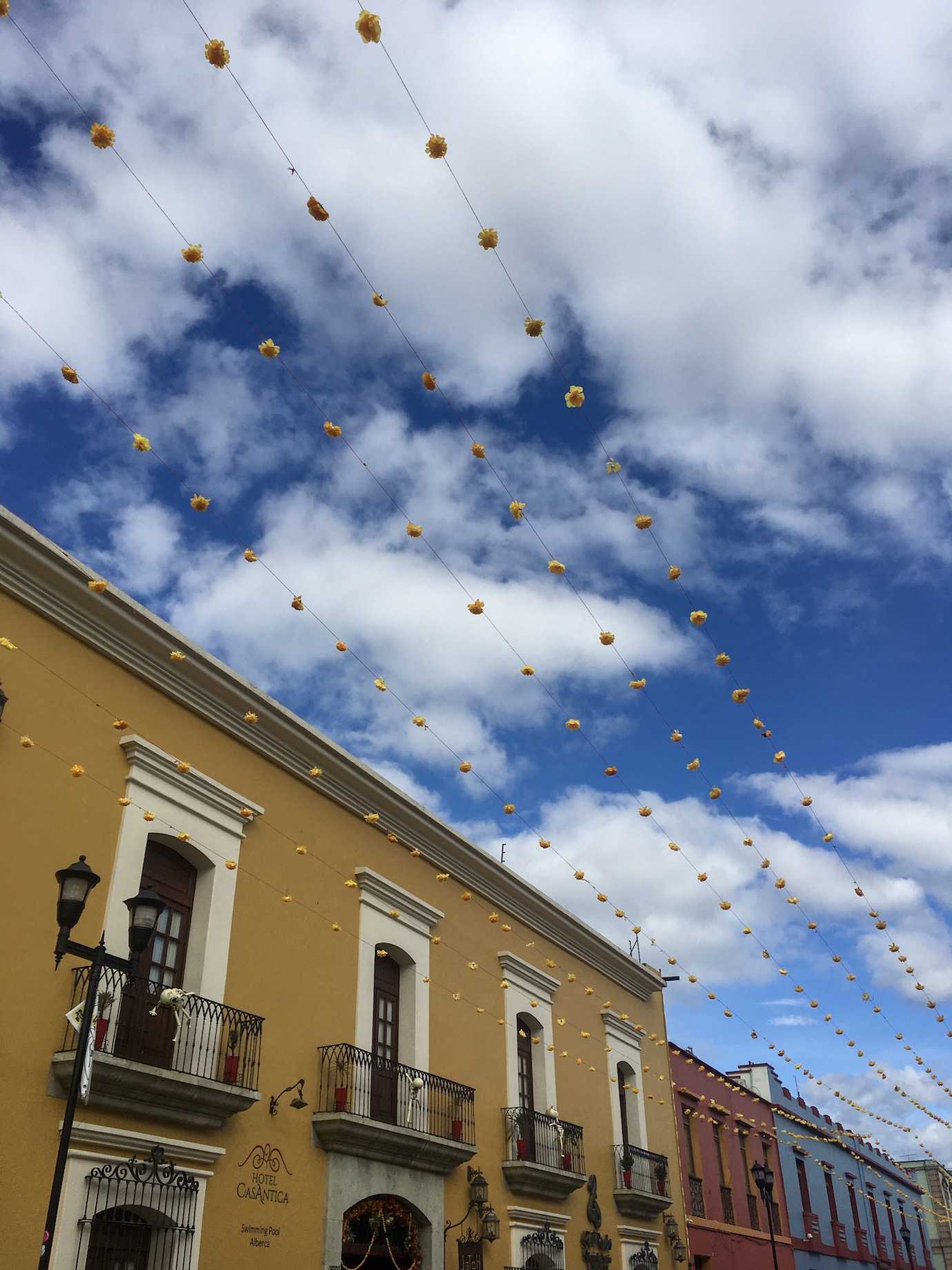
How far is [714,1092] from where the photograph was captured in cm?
2000

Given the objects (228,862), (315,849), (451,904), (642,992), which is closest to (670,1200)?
(642,992)

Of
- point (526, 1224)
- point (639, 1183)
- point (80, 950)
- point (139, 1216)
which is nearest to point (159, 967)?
point (139, 1216)

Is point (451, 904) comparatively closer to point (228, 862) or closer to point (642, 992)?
point (228, 862)

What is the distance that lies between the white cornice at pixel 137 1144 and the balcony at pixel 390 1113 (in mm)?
1464

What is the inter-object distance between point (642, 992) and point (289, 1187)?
33.4ft

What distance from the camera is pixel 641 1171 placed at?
15.8m

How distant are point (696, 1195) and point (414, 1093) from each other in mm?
9421

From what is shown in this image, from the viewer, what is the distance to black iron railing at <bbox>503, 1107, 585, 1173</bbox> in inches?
503

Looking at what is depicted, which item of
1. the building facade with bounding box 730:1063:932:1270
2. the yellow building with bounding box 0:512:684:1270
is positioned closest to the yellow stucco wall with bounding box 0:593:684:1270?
the yellow building with bounding box 0:512:684:1270

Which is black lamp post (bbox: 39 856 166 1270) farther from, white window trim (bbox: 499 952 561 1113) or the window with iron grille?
white window trim (bbox: 499 952 561 1113)

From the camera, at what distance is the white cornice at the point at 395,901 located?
37.0 feet

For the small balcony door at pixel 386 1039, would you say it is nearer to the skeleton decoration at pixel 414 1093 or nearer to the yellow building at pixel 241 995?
the yellow building at pixel 241 995

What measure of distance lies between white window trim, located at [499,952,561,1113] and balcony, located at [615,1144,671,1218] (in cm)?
193

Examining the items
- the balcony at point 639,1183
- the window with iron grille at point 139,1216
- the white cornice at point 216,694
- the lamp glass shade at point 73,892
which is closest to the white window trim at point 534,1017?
the white cornice at point 216,694
